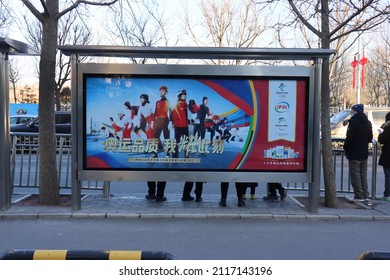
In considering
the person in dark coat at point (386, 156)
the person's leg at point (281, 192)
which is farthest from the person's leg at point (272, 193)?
the person in dark coat at point (386, 156)

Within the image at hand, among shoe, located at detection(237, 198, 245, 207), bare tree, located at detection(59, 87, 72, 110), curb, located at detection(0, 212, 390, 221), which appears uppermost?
bare tree, located at detection(59, 87, 72, 110)

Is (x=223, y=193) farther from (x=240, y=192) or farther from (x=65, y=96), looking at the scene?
(x=65, y=96)

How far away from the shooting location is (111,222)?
7.39m

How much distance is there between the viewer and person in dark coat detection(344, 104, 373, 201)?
898cm

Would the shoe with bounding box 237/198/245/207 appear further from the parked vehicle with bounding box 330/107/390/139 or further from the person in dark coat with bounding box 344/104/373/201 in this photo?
the parked vehicle with bounding box 330/107/390/139

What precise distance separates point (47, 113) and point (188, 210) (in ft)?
10.4

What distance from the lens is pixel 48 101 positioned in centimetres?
829

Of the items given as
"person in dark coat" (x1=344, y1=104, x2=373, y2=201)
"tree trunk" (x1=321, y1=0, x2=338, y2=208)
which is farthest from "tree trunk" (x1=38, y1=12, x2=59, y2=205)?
"person in dark coat" (x1=344, y1=104, x2=373, y2=201)

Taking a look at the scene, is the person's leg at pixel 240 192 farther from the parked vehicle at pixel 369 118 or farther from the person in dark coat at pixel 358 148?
the parked vehicle at pixel 369 118

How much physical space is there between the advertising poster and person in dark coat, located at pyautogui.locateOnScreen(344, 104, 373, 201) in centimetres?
156

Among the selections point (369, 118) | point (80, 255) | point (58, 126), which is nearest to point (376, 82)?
point (369, 118)

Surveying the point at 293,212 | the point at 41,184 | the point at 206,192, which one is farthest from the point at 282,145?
the point at 41,184

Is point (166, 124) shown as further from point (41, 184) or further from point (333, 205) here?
point (333, 205)

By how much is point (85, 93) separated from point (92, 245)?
9.49 ft
